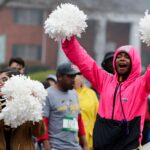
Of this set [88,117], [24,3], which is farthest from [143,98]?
[24,3]

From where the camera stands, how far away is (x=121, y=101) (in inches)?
282

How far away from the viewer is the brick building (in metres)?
52.8

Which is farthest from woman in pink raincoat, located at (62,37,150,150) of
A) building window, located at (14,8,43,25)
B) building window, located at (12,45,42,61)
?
building window, located at (12,45,42,61)

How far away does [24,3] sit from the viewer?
52656 millimetres

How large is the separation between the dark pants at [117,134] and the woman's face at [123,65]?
0.42 metres

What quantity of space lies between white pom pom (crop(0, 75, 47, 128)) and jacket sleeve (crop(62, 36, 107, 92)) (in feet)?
2.63

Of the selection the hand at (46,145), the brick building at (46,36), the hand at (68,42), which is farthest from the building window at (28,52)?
the hand at (68,42)

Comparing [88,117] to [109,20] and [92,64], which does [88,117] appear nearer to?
[92,64]

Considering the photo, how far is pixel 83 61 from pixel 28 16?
4603 cm

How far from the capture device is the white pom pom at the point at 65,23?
23.4 ft

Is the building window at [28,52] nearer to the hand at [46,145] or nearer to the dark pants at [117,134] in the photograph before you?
the hand at [46,145]

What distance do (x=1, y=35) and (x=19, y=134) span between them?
154 ft

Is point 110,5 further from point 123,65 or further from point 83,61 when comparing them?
point 123,65

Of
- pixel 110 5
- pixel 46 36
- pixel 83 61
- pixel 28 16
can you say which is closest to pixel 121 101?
pixel 83 61
